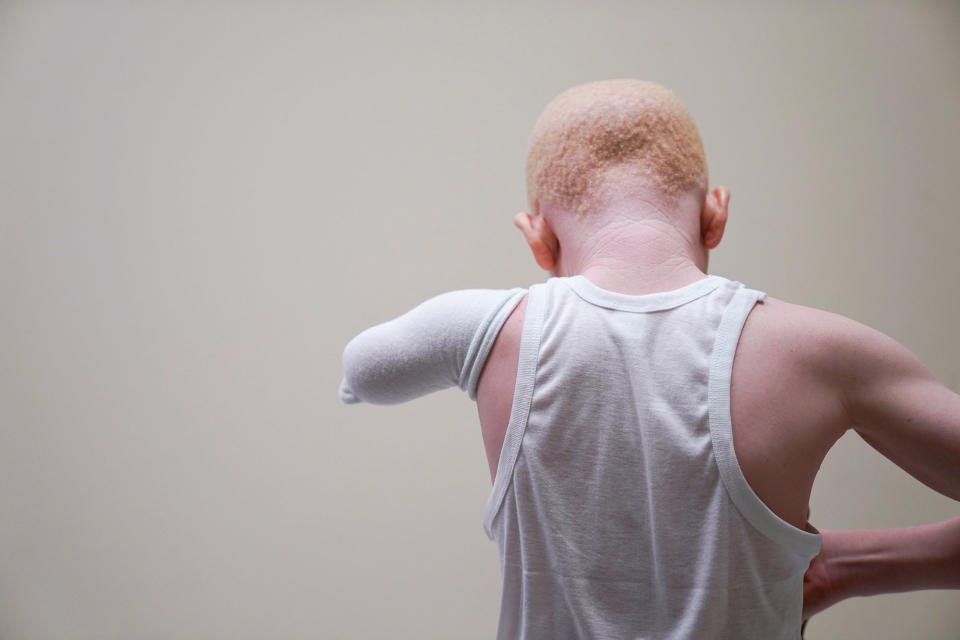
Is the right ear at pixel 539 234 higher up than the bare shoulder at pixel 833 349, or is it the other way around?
the right ear at pixel 539 234

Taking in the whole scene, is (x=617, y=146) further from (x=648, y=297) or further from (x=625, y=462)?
(x=625, y=462)

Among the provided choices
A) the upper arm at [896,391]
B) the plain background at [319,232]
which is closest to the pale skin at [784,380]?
the upper arm at [896,391]

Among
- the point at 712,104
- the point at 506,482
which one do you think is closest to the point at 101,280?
the point at 506,482

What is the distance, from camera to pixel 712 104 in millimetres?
1620

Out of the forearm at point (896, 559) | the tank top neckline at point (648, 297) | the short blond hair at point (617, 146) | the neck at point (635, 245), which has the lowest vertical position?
the forearm at point (896, 559)

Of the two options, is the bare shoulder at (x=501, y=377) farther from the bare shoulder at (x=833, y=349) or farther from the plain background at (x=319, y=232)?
the plain background at (x=319, y=232)

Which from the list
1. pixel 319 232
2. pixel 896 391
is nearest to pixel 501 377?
pixel 896 391

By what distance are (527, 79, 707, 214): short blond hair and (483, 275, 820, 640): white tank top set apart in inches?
5.1

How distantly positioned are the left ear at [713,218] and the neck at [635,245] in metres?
0.03

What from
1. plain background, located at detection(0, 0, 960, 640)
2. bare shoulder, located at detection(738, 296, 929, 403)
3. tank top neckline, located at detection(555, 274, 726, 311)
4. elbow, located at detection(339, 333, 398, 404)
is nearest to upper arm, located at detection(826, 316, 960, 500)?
bare shoulder, located at detection(738, 296, 929, 403)

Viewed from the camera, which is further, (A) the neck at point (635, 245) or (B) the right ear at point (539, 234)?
(B) the right ear at point (539, 234)

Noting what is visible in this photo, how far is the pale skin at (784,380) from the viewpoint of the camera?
641 mm

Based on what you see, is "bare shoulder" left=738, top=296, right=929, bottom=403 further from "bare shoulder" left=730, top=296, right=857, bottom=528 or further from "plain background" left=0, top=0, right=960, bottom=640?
"plain background" left=0, top=0, right=960, bottom=640

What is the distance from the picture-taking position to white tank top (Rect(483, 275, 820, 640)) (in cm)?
65
